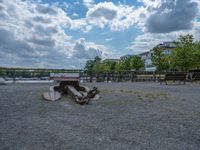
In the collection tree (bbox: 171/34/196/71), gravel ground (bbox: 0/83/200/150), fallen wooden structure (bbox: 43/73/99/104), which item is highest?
tree (bbox: 171/34/196/71)

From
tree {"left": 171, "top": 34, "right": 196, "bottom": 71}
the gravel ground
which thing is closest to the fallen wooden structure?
the gravel ground

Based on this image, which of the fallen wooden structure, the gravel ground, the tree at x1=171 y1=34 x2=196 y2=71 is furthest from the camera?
the tree at x1=171 y1=34 x2=196 y2=71

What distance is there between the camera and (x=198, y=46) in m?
50.0

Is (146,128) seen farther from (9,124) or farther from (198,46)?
(198,46)

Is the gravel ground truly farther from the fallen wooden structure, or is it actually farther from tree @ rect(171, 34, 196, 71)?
tree @ rect(171, 34, 196, 71)

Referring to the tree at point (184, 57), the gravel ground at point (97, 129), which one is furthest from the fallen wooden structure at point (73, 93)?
the tree at point (184, 57)

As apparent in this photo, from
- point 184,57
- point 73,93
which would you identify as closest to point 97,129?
point 73,93

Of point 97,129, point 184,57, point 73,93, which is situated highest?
point 184,57

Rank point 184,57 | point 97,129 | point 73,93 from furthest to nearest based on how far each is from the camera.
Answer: point 184,57
point 73,93
point 97,129

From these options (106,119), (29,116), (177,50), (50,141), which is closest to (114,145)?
(50,141)

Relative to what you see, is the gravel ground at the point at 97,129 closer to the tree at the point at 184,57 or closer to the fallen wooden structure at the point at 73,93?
the fallen wooden structure at the point at 73,93

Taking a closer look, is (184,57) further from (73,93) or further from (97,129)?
(97,129)

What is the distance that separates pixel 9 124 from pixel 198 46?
A: 49506mm

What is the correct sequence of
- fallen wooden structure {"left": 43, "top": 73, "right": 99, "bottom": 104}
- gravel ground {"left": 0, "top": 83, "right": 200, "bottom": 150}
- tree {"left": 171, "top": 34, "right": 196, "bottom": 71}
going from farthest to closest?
1. tree {"left": 171, "top": 34, "right": 196, "bottom": 71}
2. fallen wooden structure {"left": 43, "top": 73, "right": 99, "bottom": 104}
3. gravel ground {"left": 0, "top": 83, "right": 200, "bottom": 150}
